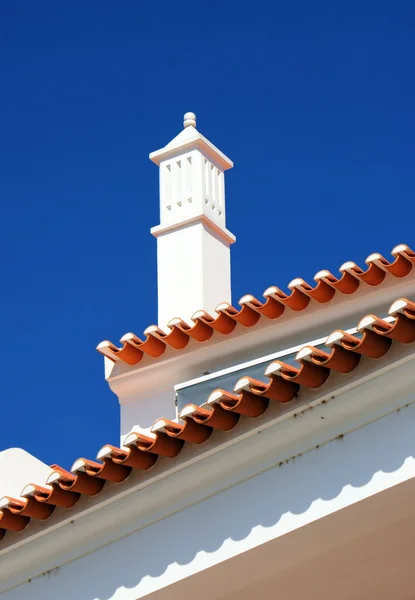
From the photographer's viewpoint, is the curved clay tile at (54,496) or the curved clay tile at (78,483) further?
the curved clay tile at (54,496)

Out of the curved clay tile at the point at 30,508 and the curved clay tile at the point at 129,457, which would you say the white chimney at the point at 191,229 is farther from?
the curved clay tile at the point at 129,457

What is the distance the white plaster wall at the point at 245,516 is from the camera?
5668mm

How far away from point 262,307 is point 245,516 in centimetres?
349

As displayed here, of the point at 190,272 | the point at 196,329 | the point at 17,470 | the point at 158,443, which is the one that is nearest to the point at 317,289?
the point at 196,329

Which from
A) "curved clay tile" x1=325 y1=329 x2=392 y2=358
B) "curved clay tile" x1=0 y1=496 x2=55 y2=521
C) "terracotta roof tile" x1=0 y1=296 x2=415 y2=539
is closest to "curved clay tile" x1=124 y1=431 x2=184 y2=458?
"terracotta roof tile" x1=0 y1=296 x2=415 y2=539

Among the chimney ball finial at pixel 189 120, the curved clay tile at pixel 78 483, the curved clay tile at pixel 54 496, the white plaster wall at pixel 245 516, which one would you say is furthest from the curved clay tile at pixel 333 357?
the chimney ball finial at pixel 189 120

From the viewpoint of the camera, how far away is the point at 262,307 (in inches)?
369

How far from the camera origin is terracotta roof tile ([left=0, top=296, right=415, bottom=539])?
5582mm

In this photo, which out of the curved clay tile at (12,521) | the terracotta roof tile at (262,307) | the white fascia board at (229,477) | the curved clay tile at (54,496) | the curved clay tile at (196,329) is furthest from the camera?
the curved clay tile at (196,329)

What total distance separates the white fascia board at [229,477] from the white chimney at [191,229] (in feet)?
13.7

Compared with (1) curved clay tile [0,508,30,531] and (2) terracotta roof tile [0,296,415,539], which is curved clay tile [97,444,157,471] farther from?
(1) curved clay tile [0,508,30,531]

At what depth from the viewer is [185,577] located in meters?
6.15

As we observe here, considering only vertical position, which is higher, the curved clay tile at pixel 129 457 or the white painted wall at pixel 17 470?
the white painted wall at pixel 17 470

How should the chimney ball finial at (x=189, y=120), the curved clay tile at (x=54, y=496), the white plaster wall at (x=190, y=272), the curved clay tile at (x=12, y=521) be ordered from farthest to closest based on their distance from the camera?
the chimney ball finial at (x=189, y=120), the white plaster wall at (x=190, y=272), the curved clay tile at (x=12, y=521), the curved clay tile at (x=54, y=496)
